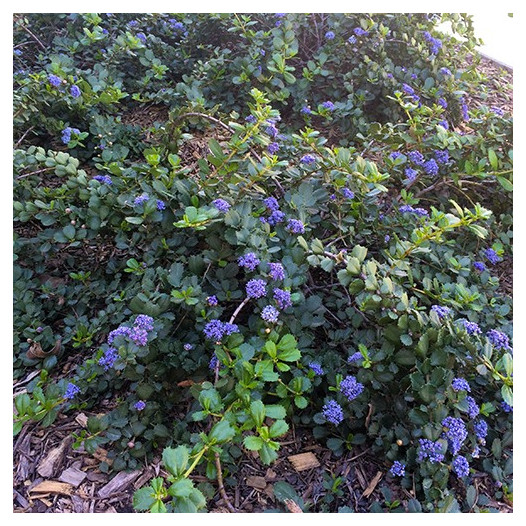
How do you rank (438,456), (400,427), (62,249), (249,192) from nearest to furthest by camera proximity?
(438,456)
(400,427)
(249,192)
(62,249)

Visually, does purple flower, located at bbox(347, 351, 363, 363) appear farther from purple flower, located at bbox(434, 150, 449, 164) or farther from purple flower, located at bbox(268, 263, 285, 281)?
purple flower, located at bbox(434, 150, 449, 164)

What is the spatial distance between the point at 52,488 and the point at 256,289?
865 millimetres

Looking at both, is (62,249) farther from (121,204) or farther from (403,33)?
(403,33)

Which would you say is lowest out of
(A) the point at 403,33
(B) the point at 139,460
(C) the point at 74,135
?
(B) the point at 139,460

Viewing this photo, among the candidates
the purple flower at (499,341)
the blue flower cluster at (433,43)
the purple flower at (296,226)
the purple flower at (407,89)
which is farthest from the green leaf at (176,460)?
the blue flower cluster at (433,43)

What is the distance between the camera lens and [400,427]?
147cm

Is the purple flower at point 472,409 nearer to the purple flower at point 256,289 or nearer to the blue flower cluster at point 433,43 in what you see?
the purple flower at point 256,289

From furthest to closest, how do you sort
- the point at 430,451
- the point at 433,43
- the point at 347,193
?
the point at 433,43 < the point at 347,193 < the point at 430,451

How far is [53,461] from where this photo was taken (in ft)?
5.19

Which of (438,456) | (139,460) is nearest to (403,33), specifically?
(438,456)

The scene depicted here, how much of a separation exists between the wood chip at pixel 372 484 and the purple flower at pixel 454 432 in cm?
25

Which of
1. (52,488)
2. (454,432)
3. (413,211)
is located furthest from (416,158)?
(52,488)

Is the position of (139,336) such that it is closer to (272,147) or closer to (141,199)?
(141,199)

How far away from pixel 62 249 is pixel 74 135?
2.02 ft
